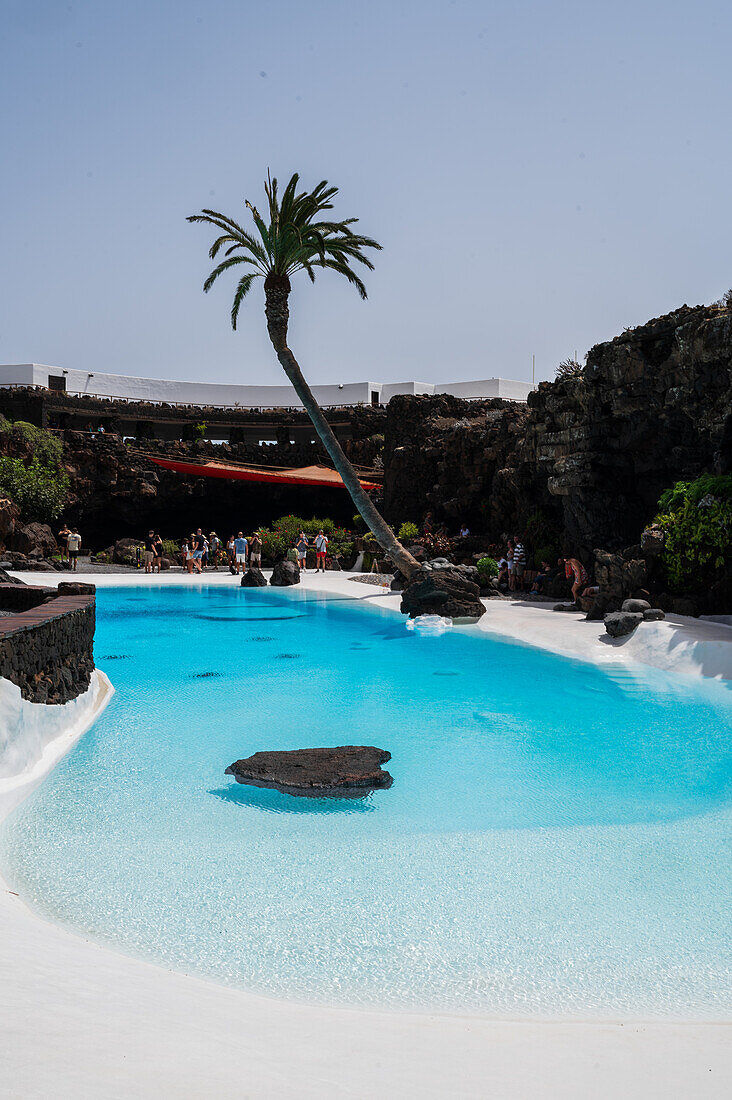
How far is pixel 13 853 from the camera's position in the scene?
4805 millimetres

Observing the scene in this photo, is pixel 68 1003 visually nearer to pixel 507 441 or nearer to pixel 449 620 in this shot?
pixel 449 620

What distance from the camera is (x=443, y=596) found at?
52.1ft

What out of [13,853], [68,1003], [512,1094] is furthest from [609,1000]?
[13,853]

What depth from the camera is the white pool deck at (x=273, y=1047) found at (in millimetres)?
2186

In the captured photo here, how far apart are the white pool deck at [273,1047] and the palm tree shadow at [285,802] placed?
2362 mm

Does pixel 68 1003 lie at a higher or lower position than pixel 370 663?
higher

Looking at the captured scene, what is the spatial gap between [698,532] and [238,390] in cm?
4205

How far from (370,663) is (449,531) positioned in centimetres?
1561

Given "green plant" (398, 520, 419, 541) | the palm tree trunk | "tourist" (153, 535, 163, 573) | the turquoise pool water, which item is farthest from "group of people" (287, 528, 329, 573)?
the turquoise pool water

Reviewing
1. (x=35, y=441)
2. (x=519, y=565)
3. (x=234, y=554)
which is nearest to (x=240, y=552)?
(x=234, y=554)

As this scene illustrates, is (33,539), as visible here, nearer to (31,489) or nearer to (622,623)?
(31,489)

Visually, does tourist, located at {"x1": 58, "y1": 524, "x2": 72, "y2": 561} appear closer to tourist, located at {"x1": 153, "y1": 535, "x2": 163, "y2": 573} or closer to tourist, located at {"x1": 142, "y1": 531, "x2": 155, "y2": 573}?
tourist, located at {"x1": 142, "y1": 531, "x2": 155, "y2": 573}

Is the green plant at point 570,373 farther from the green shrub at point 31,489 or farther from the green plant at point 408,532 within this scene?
the green shrub at point 31,489

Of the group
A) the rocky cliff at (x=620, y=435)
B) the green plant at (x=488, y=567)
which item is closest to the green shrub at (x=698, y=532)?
the rocky cliff at (x=620, y=435)
